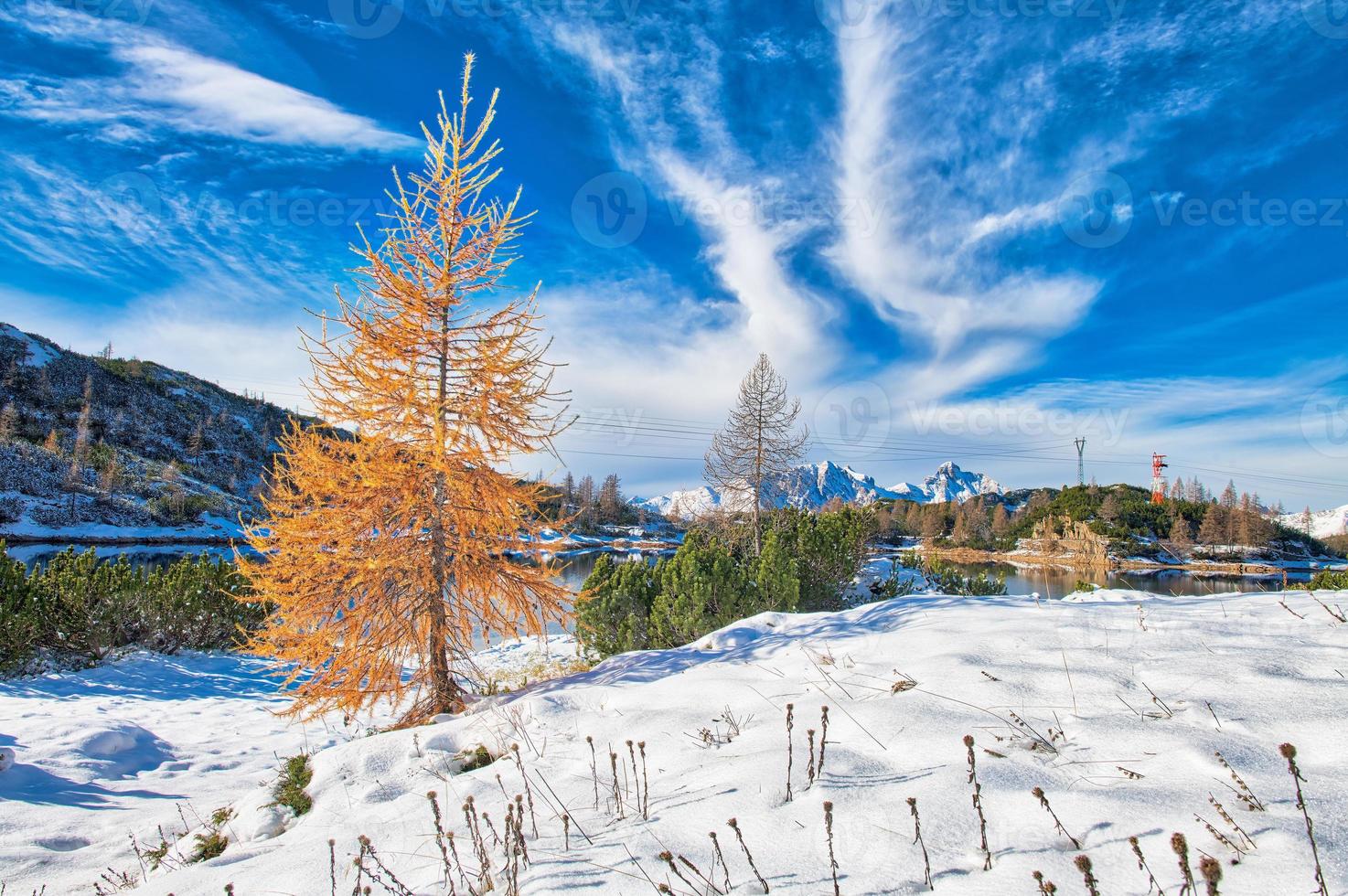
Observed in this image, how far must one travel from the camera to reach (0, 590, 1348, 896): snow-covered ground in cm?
195

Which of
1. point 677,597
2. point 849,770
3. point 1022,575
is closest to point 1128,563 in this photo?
point 677,597

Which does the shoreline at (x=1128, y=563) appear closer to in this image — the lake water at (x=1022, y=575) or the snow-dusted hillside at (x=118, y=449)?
the lake water at (x=1022, y=575)

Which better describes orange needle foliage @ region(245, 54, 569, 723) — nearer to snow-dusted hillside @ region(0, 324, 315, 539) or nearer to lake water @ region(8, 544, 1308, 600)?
lake water @ region(8, 544, 1308, 600)

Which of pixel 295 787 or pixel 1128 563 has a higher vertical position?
pixel 1128 563

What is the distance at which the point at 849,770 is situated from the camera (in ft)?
8.76

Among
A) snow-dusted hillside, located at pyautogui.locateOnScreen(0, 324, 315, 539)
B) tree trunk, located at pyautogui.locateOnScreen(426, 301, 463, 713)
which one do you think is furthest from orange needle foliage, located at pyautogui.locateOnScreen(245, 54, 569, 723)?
snow-dusted hillside, located at pyautogui.locateOnScreen(0, 324, 315, 539)

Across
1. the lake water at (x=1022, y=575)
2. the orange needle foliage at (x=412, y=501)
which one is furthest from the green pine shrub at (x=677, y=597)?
the lake water at (x=1022, y=575)

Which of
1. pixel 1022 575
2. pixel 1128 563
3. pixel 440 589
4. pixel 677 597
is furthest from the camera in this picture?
pixel 1022 575

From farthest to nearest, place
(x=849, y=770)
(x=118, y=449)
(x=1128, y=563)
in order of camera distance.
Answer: (x=118, y=449) → (x=1128, y=563) → (x=849, y=770)

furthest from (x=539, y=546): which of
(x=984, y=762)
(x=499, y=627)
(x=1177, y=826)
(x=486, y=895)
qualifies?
(x=1177, y=826)

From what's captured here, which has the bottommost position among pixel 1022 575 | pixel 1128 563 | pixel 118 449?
pixel 1022 575

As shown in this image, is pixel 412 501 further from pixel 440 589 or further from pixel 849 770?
pixel 849 770

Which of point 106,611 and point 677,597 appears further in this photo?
point 106,611

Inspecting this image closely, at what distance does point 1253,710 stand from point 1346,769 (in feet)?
2.24
